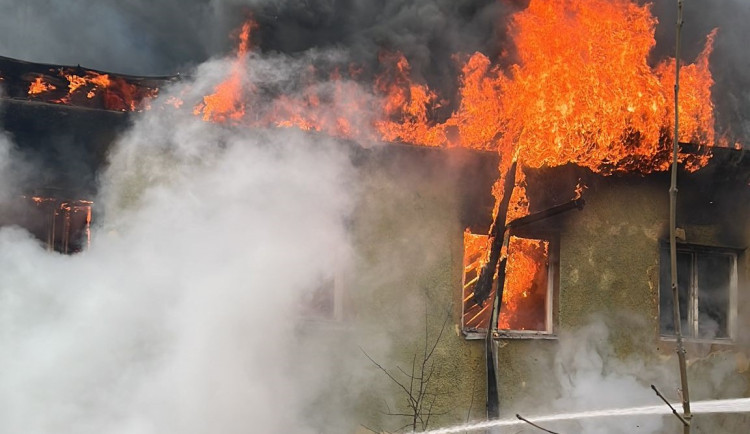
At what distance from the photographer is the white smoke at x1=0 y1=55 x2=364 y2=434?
19.7 ft

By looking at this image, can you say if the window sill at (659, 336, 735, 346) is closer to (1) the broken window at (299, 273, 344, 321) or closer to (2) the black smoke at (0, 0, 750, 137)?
(2) the black smoke at (0, 0, 750, 137)

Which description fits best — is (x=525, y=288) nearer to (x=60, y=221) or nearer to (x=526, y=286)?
(x=526, y=286)

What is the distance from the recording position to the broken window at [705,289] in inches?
353

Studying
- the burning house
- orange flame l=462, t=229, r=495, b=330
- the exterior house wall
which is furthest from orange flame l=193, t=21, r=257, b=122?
the exterior house wall

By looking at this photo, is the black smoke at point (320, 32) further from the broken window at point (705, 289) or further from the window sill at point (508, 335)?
the window sill at point (508, 335)

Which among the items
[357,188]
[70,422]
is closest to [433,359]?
[357,188]

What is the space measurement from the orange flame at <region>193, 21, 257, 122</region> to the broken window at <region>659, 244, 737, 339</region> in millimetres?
5491

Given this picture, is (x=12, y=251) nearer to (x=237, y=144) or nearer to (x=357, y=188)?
(x=237, y=144)

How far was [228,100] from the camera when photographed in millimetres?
7129

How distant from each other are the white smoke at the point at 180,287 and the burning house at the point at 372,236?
2cm

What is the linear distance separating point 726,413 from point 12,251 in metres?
8.09

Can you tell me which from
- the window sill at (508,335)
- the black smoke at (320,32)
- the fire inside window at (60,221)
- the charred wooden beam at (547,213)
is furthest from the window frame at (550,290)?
the fire inside window at (60,221)

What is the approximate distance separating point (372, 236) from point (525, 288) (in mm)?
2079

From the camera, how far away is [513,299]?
8.23 metres
